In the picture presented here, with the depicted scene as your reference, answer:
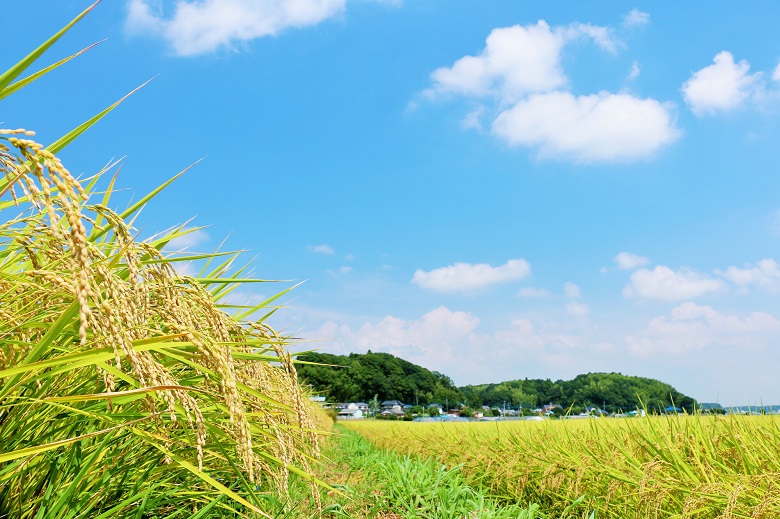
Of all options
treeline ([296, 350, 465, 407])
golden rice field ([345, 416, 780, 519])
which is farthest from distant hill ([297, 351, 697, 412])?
golden rice field ([345, 416, 780, 519])

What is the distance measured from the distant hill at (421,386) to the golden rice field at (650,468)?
1891cm

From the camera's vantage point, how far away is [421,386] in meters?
101

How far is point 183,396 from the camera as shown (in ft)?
5.72

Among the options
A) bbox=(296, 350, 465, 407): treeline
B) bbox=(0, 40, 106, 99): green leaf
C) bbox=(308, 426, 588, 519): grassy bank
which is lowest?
bbox=(308, 426, 588, 519): grassy bank

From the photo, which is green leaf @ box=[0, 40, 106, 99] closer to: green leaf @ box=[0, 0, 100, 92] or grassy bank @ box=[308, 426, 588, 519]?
green leaf @ box=[0, 0, 100, 92]

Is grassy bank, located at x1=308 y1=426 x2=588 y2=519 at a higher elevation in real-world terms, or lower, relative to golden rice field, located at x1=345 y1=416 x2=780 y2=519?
lower

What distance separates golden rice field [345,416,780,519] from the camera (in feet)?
12.1

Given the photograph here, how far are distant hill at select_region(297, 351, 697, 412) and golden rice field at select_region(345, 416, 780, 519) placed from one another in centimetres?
1891

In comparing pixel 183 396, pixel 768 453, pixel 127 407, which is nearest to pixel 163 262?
pixel 183 396

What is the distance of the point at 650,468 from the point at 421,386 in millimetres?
98630

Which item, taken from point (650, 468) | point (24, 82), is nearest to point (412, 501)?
point (650, 468)

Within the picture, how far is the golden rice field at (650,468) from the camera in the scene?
370cm

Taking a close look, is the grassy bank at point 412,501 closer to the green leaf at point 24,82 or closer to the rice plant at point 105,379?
the rice plant at point 105,379

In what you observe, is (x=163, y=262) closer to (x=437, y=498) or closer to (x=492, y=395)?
(x=437, y=498)
